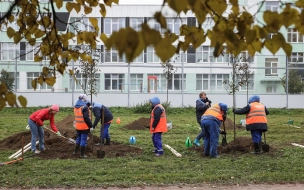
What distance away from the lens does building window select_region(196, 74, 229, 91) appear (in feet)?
142

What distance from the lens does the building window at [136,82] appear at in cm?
4262

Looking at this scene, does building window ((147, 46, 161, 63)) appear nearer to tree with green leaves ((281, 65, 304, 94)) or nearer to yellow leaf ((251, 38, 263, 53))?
yellow leaf ((251, 38, 263, 53))

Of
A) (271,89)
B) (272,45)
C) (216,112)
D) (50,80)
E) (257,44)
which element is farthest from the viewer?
(271,89)

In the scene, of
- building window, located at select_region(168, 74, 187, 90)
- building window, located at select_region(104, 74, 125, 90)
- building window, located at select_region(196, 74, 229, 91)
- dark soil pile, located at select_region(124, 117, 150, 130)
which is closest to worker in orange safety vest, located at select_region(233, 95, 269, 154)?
dark soil pile, located at select_region(124, 117, 150, 130)

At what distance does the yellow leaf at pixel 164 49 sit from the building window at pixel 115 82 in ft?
130

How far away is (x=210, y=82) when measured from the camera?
4341 centimetres

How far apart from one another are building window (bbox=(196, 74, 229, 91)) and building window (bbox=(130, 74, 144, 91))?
477cm

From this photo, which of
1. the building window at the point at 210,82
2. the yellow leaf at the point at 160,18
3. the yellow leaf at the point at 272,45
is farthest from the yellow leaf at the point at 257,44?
the building window at the point at 210,82

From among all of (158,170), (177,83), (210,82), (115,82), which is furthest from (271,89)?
(158,170)

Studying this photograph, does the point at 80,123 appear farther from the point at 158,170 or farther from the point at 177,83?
the point at 177,83

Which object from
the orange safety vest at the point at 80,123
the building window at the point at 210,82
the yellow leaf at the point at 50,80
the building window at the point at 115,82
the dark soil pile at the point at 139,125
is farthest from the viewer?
the building window at the point at 210,82

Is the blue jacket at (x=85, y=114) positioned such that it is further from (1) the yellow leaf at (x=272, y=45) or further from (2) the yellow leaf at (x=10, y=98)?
(1) the yellow leaf at (x=272, y=45)

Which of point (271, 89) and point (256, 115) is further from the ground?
point (271, 89)

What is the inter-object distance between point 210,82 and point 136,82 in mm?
6206
